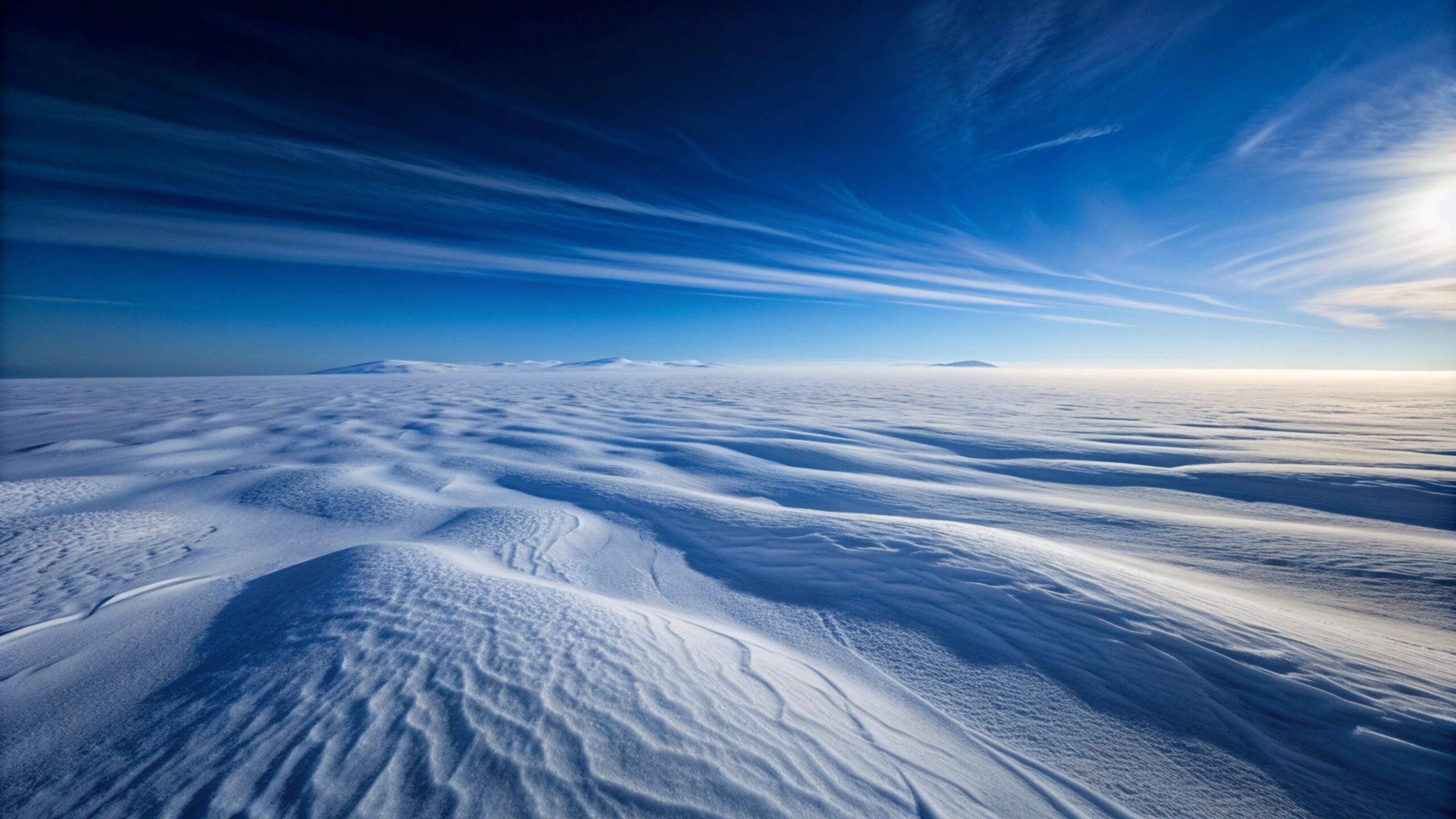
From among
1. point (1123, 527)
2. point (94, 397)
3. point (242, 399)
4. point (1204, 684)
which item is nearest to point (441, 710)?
point (1204, 684)

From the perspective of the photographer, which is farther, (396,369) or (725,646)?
(396,369)

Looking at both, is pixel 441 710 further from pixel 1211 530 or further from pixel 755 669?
pixel 1211 530

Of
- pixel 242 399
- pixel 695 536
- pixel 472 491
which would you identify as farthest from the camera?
pixel 242 399

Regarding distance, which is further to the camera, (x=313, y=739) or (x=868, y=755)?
(x=868, y=755)

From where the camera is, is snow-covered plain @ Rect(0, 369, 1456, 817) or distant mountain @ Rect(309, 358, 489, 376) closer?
snow-covered plain @ Rect(0, 369, 1456, 817)

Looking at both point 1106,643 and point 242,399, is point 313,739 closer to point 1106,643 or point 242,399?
point 1106,643

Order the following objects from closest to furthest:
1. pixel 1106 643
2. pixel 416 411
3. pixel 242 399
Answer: pixel 1106 643, pixel 416 411, pixel 242 399

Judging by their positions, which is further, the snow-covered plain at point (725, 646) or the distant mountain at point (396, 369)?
the distant mountain at point (396, 369)

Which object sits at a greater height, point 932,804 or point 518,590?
point 518,590
